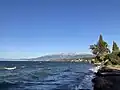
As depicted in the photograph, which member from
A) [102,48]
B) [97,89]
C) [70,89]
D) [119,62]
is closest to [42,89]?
[70,89]

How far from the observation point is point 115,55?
3337 inches

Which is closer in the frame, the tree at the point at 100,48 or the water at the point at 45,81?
the water at the point at 45,81

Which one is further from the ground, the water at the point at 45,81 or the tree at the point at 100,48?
the tree at the point at 100,48

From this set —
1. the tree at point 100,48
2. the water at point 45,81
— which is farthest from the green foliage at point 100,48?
the water at point 45,81

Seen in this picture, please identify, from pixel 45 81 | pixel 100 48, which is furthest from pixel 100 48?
pixel 45 81

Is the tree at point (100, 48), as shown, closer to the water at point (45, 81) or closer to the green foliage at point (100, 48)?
the green foliage at point (100, 48)

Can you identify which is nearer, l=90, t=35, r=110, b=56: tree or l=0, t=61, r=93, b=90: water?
l=0, t=61, r=93, b=90: water

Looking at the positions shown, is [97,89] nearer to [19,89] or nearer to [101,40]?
[19,89]

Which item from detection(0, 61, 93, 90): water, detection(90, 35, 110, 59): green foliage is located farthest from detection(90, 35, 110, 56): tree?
detection(0, 61, 93, 90): water

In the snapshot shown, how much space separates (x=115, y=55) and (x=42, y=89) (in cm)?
4765

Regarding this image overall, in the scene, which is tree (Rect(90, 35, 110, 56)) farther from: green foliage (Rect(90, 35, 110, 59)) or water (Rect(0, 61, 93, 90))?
water (Rect(0, 61, 93, 90))

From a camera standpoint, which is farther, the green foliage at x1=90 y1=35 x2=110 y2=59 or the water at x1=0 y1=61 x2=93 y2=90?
the green foliage at x1=90 y1=35 x2=110 y2=59

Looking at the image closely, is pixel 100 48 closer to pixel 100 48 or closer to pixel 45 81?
pixel 100 48

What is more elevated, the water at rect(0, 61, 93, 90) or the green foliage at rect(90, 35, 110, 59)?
the green foliage at rect(90, 35, 110, 59)
